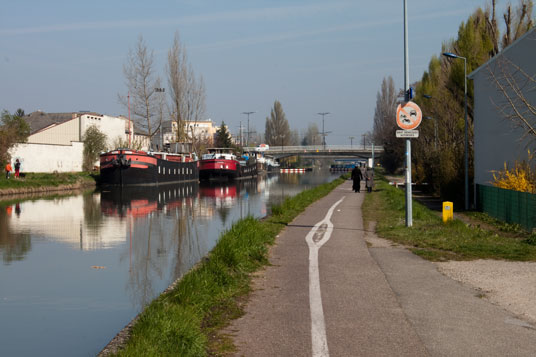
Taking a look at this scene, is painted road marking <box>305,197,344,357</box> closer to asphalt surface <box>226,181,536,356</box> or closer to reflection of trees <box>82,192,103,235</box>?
asphalt surface <box>226,181,536,356</box>

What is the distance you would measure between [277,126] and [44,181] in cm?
11362

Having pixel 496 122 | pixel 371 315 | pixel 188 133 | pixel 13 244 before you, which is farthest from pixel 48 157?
pixel 371 315

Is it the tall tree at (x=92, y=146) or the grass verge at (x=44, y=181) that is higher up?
the tall tree at (x=92, y=146)

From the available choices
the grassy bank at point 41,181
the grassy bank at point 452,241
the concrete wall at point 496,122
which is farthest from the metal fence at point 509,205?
the grassy bank at point 41,181

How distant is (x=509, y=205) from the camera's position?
63.4ft

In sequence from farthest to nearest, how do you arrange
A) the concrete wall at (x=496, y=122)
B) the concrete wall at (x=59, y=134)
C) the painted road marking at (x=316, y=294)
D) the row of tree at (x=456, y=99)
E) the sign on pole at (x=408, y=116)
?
1. the concrete wall at (x=59, y=134)
2. the row of tree at (x=456, y=99)
3. the concrete wall at (x=496, y=122)
4. the sign on pole at (x=408, y=116)
5. the painted road marking at (x=316, y=294)

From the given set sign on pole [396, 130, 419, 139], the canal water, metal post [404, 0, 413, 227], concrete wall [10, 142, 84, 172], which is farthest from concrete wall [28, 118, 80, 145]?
sign on pole [396, 130, 419, 139]

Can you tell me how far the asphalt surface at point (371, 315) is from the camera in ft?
18.9

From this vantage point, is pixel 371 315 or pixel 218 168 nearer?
pixel 371 315

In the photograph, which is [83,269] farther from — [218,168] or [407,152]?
[218,168]

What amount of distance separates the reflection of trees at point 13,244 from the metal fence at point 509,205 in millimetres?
12782

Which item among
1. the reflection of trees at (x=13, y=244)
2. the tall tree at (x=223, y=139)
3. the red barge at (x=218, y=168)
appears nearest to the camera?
the reflection of trees at (x=13, y=244)

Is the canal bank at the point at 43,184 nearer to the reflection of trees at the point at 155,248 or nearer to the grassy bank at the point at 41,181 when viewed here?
the grassy bank at the point at 41,181

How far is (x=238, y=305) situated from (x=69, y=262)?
22.8 ft
